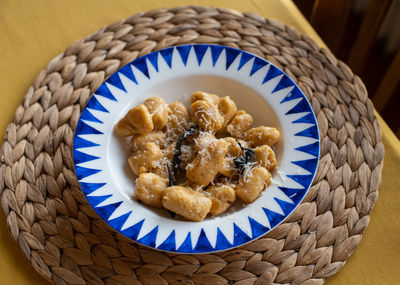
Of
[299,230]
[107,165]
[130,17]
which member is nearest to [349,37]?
[130,17]

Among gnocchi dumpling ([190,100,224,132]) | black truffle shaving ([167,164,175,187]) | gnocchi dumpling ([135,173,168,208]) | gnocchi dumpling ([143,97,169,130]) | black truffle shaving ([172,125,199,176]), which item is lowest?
gnocchi dumpling ([135,173,168,208])

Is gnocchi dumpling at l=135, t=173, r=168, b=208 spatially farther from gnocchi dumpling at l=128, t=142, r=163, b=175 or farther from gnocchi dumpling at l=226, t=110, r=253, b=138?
gnocchi dumpling at l=226, t=110, r=253, b=138

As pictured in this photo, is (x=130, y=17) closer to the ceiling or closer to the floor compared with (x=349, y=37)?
closer to the floor

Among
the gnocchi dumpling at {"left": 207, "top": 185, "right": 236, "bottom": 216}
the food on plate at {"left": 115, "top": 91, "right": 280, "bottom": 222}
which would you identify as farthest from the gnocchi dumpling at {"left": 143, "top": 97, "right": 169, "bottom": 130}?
the gnocchi dumpling at {"left": 207, "top": 185, "right": 236, "bottom": 216}

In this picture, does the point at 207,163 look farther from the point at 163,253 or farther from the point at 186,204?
the point at 163,253

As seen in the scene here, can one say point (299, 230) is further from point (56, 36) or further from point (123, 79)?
point (56, 36)
